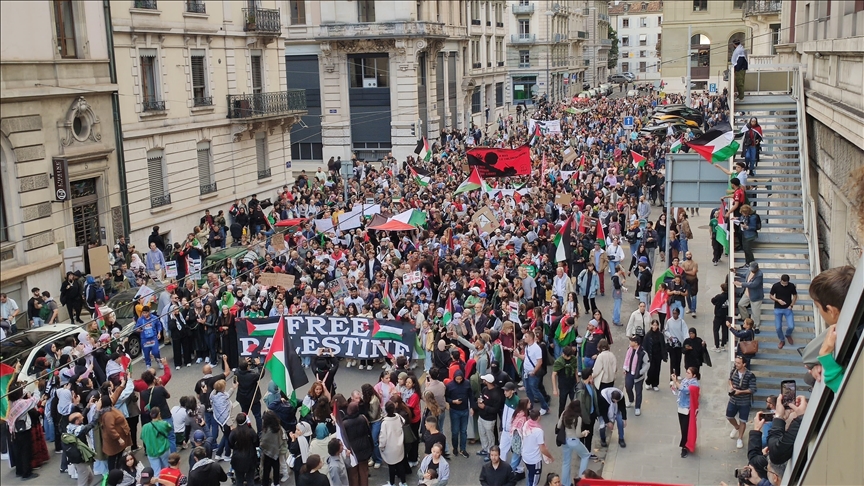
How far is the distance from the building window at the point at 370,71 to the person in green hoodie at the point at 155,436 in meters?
41.6

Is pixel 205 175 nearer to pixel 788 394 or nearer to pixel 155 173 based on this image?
pixel 155 173

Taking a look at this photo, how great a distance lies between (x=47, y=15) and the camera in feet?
10.2

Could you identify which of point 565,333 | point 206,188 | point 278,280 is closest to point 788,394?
point 565,333

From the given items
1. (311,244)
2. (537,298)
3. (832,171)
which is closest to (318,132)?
(311,244)

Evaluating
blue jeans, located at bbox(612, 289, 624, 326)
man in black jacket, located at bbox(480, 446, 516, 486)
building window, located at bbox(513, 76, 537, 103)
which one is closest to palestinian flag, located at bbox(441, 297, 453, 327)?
blue jeans, located at bbox(612, 289, 624, 326)

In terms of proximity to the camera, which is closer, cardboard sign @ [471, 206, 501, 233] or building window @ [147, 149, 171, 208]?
building window @ [147, 149, 171, 208]

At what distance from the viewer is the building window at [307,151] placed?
5350 cm

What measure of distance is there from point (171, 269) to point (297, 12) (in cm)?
3379

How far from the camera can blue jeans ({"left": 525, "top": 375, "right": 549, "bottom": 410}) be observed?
48.5ft

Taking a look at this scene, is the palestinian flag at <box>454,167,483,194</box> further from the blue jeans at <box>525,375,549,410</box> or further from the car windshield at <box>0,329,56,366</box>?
the car windshield at <box>0,329,56,366</box>

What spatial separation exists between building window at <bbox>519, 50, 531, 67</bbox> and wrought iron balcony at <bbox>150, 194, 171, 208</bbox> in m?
85.9

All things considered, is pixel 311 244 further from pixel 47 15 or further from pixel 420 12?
pixel 420 12

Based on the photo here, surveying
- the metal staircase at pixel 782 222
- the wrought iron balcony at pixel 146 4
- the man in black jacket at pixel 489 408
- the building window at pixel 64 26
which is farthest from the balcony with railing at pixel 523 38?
the building window at pixel 64 26

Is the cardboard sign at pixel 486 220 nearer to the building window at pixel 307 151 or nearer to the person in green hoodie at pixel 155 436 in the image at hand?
the person in green hoodie at pixel 155 436
